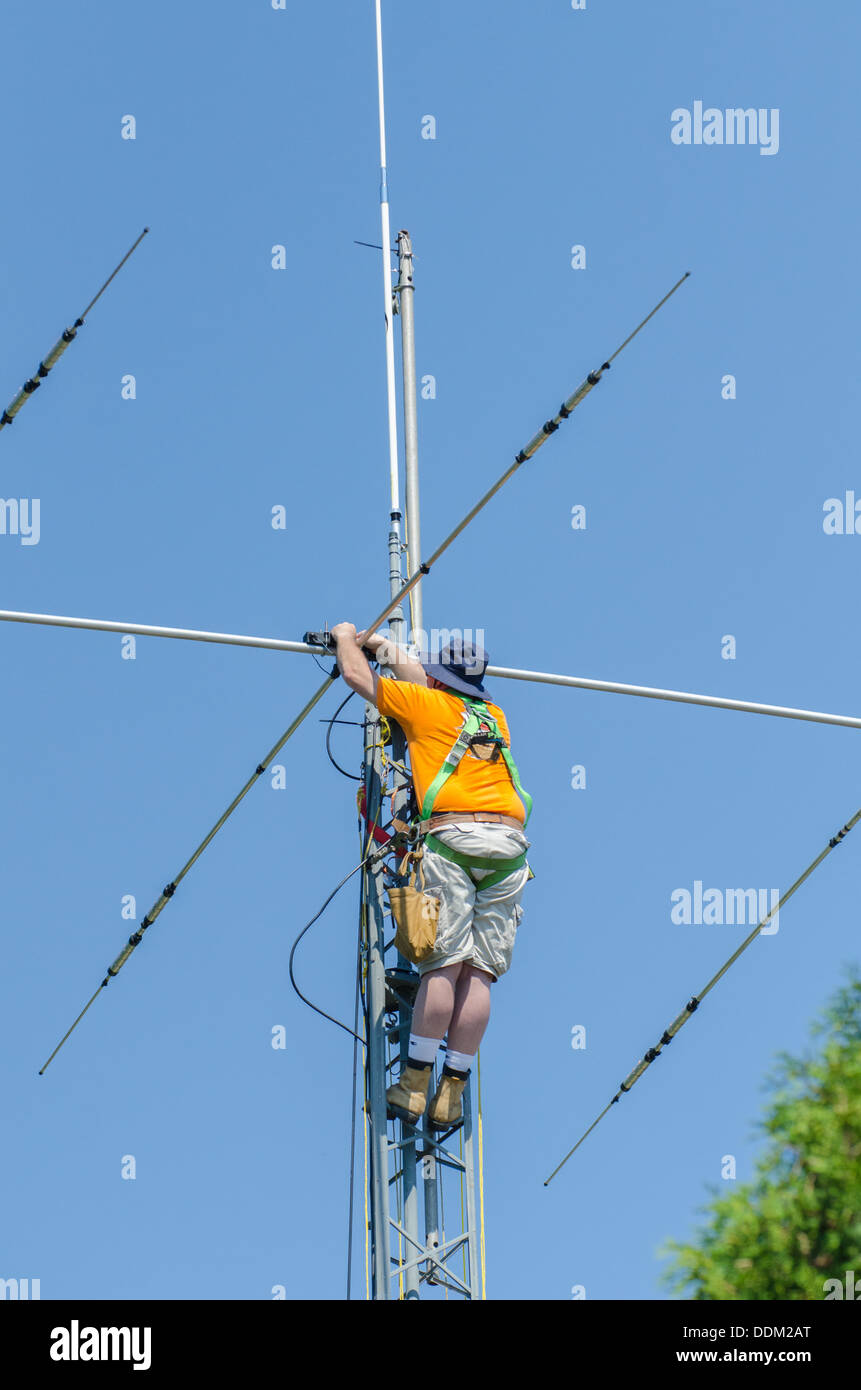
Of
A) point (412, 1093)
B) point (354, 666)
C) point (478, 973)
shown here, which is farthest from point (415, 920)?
point (354, 666)

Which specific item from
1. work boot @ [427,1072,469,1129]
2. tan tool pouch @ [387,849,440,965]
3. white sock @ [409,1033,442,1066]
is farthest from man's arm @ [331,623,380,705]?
work boot @ [427,1072,469,1129]

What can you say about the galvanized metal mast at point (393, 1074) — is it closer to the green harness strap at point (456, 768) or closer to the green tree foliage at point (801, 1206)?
the green harness strap at point (456, 768)

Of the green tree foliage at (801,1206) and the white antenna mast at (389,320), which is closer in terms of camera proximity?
the green tree foliage at (801,1206)

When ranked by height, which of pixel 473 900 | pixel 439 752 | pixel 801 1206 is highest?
pixel 439 752

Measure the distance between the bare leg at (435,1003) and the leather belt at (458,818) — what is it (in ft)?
2.94

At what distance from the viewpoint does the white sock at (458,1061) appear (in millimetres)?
15211

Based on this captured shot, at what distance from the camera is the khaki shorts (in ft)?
49.5

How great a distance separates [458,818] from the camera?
49.9 ft

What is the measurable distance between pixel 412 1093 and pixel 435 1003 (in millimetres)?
602

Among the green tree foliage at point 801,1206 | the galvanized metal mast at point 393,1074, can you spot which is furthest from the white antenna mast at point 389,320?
the green tree foliage at point 801,1206

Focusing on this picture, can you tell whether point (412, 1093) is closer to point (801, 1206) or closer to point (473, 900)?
point (473, 900)
